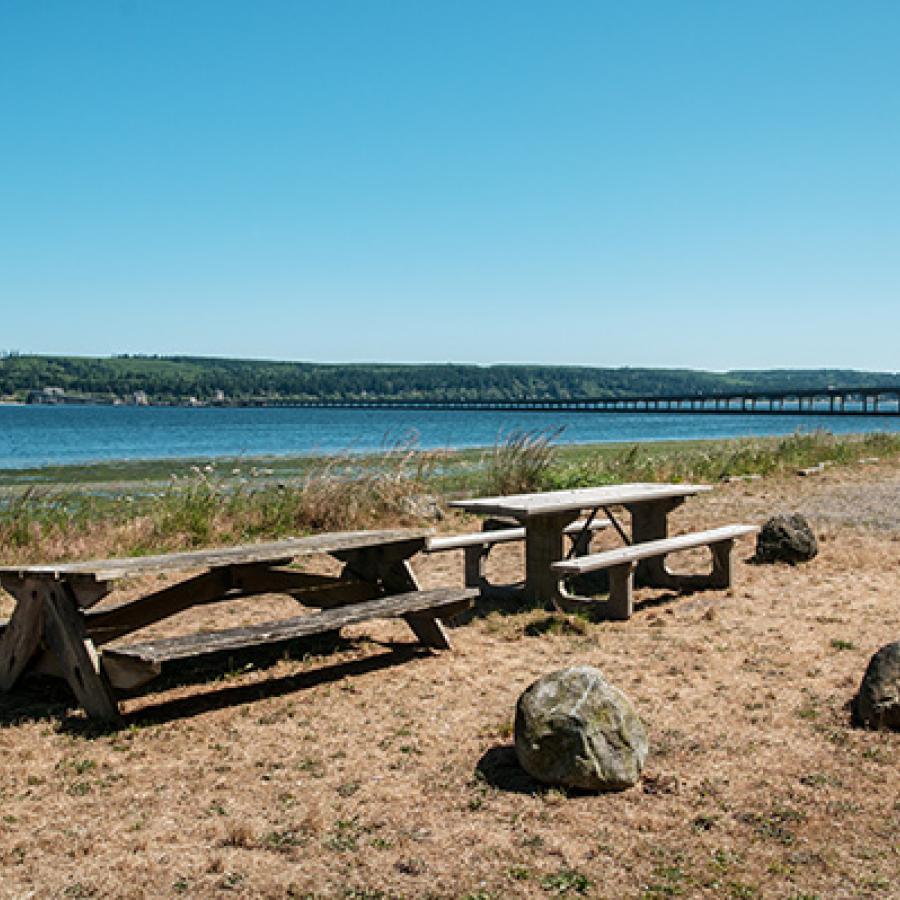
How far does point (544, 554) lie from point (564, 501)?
18.6 inches

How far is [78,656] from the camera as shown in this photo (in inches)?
193

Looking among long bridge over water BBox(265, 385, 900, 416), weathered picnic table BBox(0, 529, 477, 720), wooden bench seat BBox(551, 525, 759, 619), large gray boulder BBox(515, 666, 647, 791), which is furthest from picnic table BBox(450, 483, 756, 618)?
long bridge over water BBox(265, 385, 900, 416)

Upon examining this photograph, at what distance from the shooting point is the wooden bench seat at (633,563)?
6.70 meters

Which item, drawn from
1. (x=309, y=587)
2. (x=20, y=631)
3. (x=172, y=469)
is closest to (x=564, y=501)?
(x=309, y=587)

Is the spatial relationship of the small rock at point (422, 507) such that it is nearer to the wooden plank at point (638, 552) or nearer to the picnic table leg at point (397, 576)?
the wooden plank at point (638, 552)

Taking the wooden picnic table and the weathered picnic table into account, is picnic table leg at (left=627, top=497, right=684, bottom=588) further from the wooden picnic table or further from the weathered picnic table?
Answer: the weathered picnic table

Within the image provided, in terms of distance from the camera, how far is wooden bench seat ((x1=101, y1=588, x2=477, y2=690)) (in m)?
4.65

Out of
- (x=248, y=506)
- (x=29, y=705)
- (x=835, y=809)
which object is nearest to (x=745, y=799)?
(x=835, y=809)

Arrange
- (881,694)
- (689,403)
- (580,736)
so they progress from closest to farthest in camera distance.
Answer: (580,736) < (881,694) < (689,403)

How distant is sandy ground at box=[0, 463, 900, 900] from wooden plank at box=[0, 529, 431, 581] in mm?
720

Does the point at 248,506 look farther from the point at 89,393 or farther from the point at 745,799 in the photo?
the point at 89,393

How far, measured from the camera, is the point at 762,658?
5910 mm

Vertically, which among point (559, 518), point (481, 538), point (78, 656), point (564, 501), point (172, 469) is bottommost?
point (172, 469)

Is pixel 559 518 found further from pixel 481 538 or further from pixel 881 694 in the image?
pixel 881 694
